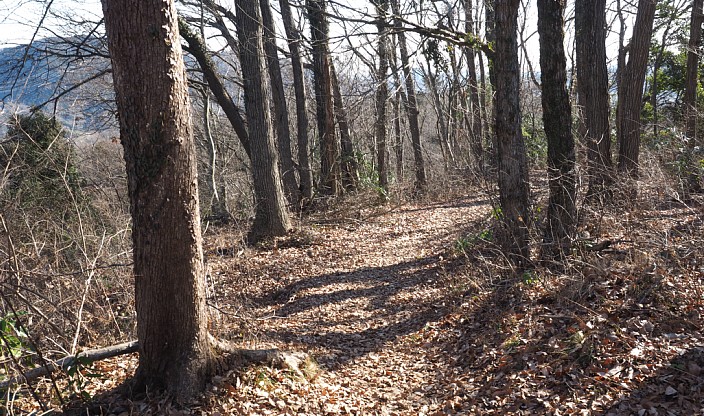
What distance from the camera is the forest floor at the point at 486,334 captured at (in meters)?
3.95

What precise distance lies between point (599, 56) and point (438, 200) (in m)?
7.23

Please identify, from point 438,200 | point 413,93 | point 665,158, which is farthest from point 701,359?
point 413,93

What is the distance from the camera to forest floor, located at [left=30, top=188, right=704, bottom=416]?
395cm

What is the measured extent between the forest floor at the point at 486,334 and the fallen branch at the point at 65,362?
34cm

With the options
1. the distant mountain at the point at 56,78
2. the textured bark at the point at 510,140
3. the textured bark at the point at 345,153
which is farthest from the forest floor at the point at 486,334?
the textured bark at the point at 345,153

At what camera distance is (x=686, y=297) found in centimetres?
455

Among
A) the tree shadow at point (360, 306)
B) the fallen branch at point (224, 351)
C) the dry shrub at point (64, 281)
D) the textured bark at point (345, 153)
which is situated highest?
the textured bark at point (345, 153)

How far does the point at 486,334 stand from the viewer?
5.50 metres

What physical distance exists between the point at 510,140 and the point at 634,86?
5444 mm

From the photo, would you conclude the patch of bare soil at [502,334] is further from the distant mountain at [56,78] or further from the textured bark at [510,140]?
the distant mountain at [56,78]

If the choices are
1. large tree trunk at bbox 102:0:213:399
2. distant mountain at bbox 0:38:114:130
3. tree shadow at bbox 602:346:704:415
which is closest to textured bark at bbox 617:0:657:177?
tree shadow at bbox 602:346:704:415

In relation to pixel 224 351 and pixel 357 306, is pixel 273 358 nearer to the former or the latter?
pixel 224 351

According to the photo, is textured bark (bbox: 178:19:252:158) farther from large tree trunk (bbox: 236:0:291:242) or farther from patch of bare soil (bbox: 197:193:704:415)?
patch of bare soil (bbox: 197:193:704:415)

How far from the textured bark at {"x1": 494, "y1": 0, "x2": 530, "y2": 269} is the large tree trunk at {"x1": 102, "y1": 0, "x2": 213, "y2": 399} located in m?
4.16
